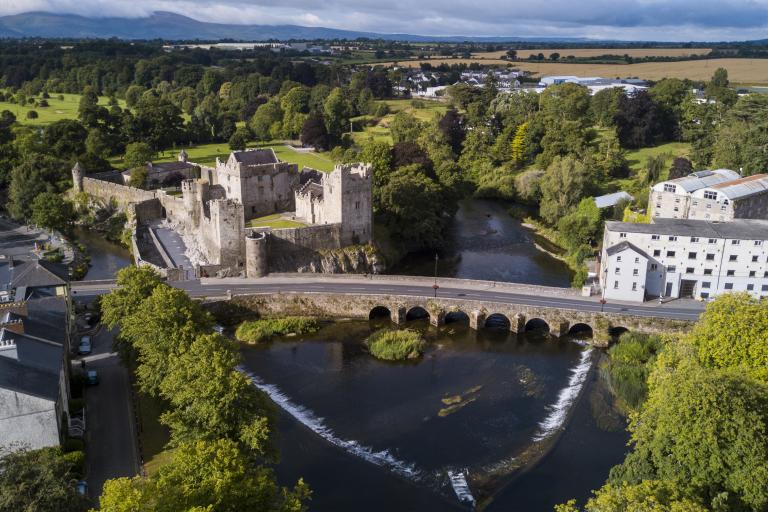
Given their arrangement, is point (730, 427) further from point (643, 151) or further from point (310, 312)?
point (643, 151)

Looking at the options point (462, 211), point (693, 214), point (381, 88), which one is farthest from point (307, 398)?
point (381, 88)

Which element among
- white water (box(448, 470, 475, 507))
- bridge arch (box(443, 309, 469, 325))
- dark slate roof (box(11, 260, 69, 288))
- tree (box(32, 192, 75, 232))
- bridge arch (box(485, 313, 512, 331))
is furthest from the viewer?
tree (box(32, 192, 75, 232))

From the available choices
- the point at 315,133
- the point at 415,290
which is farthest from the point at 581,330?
the point at 315,133

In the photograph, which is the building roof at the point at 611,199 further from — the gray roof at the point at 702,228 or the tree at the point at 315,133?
the tree at the point at 315,133

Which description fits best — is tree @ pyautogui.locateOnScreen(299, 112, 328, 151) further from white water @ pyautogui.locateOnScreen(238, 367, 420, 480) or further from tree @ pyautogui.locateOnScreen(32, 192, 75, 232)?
white water @ pyautogui.locateOnScreen(238, 367, 420, 480)

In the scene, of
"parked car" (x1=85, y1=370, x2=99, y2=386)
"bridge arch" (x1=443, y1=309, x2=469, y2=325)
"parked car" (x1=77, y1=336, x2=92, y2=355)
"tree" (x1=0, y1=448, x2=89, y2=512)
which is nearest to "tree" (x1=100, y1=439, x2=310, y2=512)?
"tree" (x1=0, y1=448, x2=89, y2=512)

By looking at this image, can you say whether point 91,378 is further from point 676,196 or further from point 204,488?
point 676,196
